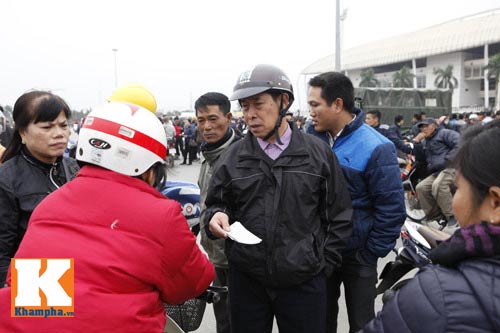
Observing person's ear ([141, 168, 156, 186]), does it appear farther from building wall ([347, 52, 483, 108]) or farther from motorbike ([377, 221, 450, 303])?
building wall ([347, 52, 483, 108])

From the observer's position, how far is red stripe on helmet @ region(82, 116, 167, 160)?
150cm

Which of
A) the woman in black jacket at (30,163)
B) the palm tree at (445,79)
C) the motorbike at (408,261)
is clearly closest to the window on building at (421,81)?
the palm tree at (445,79)

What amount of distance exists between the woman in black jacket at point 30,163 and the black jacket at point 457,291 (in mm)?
1786

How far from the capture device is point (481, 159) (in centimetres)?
113

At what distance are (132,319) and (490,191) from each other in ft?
3.70

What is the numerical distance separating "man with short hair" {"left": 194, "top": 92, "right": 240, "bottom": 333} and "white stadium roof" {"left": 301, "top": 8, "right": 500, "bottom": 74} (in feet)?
243

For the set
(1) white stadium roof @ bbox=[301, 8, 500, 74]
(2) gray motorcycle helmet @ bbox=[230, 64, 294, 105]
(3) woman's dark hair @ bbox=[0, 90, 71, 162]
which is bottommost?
(3) woman's dark hair @ bbox=[0, 90, 71, 162]

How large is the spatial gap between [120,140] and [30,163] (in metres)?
1.03

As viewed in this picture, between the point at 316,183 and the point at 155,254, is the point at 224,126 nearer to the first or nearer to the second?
the point at 316,183

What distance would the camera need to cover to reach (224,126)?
3.05 m

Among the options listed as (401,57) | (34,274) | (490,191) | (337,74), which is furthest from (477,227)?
(401,57)

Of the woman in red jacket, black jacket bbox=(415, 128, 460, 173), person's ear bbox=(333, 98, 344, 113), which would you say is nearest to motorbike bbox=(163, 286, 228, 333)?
the woman in red jacket

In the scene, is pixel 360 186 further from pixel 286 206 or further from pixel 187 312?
pixel 187 312

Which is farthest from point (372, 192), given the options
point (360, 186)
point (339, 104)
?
point (339, 104)
